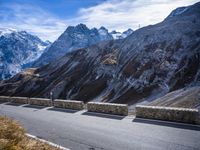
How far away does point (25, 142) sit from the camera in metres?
8.52

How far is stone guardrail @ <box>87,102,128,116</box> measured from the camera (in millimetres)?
15715

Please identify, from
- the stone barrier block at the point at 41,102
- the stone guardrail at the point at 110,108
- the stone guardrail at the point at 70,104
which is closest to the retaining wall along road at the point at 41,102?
the stone barrier block at the point at 41,102

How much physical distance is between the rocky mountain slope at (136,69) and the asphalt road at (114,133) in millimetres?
27864

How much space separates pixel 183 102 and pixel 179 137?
12295 millimetres

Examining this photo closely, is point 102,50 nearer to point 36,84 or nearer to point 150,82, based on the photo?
point 36,84

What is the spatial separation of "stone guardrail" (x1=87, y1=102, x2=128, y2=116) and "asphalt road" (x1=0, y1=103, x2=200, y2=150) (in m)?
0.83

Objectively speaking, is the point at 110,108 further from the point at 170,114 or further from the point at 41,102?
the point at 41,102

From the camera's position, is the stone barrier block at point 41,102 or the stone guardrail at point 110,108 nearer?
the stone guardrail at point 110,108

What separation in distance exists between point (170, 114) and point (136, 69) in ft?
135

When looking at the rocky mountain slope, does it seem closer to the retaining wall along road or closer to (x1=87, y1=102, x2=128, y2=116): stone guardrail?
the retaining wall along road

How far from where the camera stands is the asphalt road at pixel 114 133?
9.55 m

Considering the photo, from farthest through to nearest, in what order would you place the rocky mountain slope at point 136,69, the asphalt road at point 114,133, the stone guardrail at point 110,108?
the rocky mountain slope at point 136,69 → the stone guardrail at point 110,108 → the asphalt road at point 114,133

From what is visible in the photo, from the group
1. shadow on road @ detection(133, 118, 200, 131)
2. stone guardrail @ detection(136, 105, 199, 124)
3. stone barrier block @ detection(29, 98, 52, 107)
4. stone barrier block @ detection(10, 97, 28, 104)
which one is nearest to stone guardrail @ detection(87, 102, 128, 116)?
stone guardrail @ detection(136, 105, 199, 124)

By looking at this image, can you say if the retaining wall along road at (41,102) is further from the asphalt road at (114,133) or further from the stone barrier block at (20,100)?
the asphalt road at (114,133)
